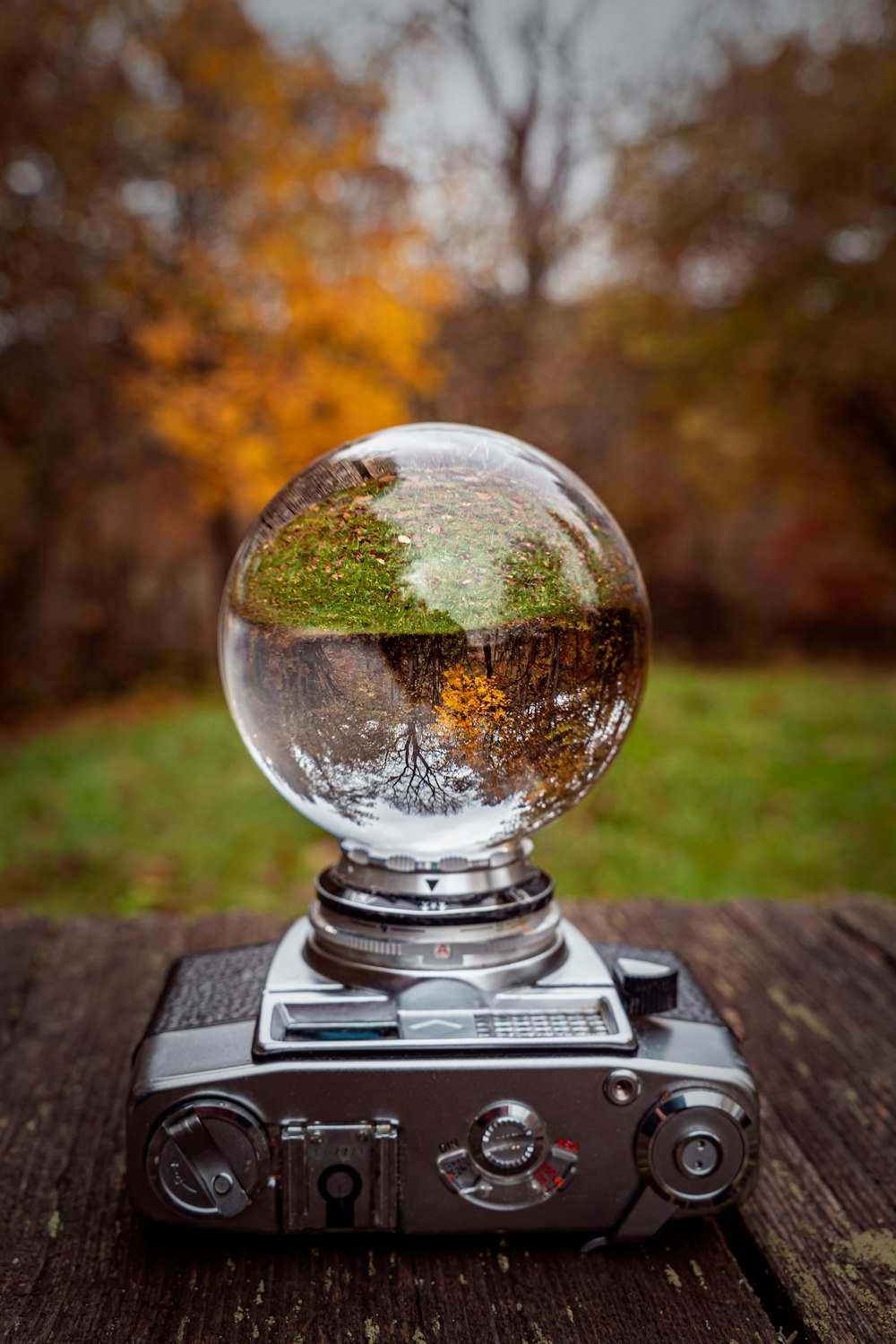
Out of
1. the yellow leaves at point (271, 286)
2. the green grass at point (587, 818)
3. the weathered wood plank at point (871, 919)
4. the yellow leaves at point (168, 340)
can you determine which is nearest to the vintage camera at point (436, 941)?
the weathered wood plank at point (871, 919)

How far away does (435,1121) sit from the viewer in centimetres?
89

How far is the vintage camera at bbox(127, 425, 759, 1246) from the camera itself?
2.90ft

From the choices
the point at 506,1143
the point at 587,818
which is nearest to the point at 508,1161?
the point at 506,1143

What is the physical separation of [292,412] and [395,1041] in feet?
21.9

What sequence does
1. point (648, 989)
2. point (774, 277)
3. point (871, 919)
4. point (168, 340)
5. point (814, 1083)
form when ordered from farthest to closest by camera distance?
point (774, 277)
point (168, 340)
point (871, 919)
point (814, 1083)
point (648, 989)

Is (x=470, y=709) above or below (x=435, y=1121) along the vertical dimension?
above

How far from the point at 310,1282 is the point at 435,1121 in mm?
182

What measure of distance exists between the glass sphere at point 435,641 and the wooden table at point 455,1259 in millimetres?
385

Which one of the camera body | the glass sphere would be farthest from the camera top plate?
the glass sphere

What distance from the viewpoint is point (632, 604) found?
41.1 inches

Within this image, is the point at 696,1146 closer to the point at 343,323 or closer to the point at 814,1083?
the point at 814,1083

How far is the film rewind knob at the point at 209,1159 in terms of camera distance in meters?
0.87

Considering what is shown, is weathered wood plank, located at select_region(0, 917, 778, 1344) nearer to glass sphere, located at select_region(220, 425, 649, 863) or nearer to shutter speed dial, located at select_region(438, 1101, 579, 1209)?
shutter speed dial, located at select_region(438, 1101, 579, 1209)

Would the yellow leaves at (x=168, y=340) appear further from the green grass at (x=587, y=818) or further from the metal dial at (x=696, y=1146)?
the metal dial at (x=696, y=1146)
